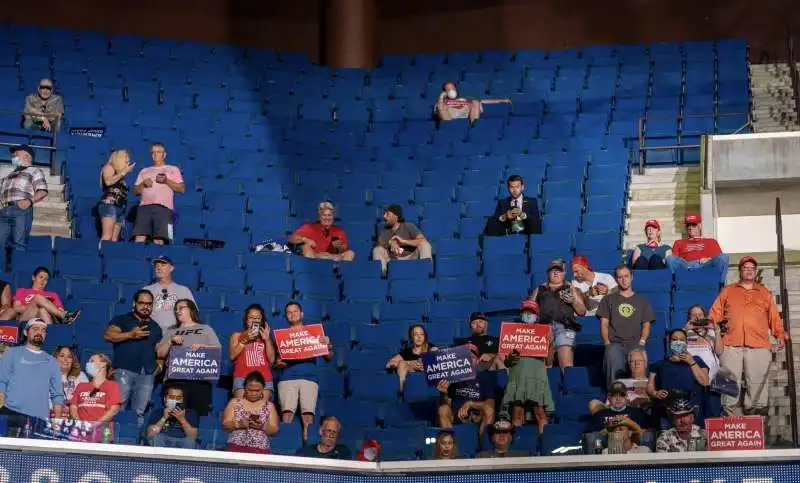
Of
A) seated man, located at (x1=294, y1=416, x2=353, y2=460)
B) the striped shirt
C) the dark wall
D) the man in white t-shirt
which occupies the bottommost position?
seated man, located at (x1=294, y1=416, x2=353, y2=460)

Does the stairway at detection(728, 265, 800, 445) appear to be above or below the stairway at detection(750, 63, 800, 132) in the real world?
below

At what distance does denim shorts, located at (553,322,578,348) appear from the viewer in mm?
11391

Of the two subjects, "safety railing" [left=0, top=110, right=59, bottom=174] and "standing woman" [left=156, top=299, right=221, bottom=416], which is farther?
"safety railing" [left=0, top=110, right=59, bottom=174]

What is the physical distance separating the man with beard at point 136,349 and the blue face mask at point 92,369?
0.28 m

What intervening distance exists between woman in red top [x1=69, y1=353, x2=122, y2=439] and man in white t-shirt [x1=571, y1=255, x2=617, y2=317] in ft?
14.1

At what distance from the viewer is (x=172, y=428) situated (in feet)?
29.3

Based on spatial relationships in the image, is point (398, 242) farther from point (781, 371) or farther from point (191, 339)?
point (781, 371)

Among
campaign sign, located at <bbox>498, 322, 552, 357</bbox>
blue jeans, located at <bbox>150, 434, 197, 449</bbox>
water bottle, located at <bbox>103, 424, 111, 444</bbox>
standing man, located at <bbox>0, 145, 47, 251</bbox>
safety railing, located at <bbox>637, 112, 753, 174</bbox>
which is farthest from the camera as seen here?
safety railing, located at <bbox>637, 112, 753, 174</bbox>

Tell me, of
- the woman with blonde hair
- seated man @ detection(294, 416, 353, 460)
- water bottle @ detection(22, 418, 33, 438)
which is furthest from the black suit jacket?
water bottle @ detection(22, 418, 33, 438)

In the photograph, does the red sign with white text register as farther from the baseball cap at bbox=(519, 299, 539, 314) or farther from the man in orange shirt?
the man in orange shirt

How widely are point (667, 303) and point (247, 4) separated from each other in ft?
32.4

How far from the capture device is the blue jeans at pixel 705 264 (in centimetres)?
1249

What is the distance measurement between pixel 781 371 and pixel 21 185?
6957 millimetres

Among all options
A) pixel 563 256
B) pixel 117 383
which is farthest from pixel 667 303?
pixel 117 383
